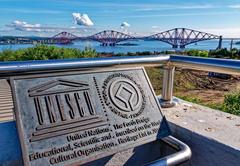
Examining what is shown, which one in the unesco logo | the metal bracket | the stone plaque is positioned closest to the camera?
the stone plaque

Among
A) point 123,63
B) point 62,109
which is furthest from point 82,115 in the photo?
point 123,63

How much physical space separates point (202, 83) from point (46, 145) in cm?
1853

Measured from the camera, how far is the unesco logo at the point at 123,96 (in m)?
1.63

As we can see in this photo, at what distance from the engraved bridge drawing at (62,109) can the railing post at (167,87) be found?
→ 3.21 feet

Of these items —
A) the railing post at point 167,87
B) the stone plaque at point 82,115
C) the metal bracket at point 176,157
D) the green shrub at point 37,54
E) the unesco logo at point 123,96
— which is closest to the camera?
the stone plaque at point 82,115

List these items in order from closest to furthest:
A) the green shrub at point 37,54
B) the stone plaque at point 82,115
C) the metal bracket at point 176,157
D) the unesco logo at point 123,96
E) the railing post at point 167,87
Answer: the stone plaque at point 82,115 < the metal bracket at point 176,157 < the unesco logo at point 123,96 < the railing post at point 167,87 < the green shrub at point 37,54

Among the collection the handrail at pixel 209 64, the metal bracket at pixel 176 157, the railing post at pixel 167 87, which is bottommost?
the metal bracket at pixel 176 157

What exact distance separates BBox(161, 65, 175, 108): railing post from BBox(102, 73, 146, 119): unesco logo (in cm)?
58

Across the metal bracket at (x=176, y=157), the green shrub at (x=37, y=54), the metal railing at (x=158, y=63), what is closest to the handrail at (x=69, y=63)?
the metal railing at (x=158, y=63)

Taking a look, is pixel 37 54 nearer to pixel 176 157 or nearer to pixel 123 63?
pixel 123 63

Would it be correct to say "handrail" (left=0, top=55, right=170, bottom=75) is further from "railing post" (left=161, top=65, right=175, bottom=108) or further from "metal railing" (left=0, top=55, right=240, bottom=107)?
"railing post" (left=161, top=65, right=175, bottom=108)

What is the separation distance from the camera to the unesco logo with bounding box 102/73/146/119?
5.36 feet

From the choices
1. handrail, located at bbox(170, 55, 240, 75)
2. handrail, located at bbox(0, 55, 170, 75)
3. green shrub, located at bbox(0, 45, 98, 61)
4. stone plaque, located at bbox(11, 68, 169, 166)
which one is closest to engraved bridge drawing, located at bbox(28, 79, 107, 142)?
stone plaque, located at bbox(11, 68, 169, 166)

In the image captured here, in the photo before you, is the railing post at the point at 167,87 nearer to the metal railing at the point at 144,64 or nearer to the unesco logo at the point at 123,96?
the metal railing at the point at 144,64
